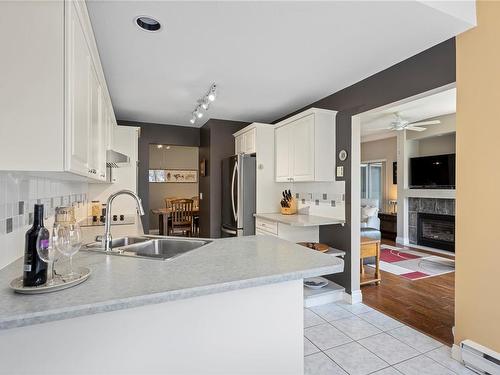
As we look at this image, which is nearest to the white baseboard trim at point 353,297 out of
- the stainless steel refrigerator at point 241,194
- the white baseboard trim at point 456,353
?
the white baseboard trim at point 456,353

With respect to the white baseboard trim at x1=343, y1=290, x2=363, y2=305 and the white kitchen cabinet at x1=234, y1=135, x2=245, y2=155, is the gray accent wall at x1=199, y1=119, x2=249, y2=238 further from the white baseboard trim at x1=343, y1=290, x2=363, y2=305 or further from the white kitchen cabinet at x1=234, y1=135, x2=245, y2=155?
the white baseboard trim at x1=343, y1=290, x2=363, y2=305

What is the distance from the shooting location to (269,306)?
1314mm

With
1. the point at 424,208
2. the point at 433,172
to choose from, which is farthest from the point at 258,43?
the point at 424,208

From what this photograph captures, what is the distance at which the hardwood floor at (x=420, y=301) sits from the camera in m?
2.61

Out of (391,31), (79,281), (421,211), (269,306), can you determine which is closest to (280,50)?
(391,31)

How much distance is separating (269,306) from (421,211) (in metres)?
5.76

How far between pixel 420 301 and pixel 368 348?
52.2 inches

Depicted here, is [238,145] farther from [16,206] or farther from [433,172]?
[433,172]

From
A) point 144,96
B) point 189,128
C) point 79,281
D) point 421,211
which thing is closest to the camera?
point 79,281

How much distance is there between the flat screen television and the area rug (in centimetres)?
137

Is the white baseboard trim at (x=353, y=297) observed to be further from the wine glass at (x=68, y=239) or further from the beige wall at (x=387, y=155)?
the beige wall at (x=387, y=155)

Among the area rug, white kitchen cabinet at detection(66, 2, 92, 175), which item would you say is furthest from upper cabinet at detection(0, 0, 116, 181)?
the area rug

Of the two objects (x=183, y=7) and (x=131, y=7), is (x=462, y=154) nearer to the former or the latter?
(x=183, y=7)

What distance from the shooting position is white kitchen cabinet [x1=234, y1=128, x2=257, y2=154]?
416 cm
